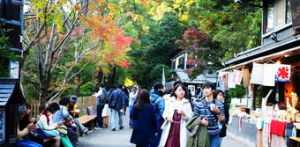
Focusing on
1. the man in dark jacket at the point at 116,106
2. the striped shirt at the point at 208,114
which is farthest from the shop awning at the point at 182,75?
the striped shirt at the point at 208,114

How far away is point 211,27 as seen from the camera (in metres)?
30.2

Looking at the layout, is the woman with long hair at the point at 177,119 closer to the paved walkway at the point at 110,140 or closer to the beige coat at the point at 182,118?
the beige coat at the point at 182,118

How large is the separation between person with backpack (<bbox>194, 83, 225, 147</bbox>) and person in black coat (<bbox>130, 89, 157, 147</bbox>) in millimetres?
A: 1585

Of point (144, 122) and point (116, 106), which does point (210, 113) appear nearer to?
point (144, 122)

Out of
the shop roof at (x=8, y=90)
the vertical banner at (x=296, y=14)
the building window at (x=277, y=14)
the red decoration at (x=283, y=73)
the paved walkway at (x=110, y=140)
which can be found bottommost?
the paved walkway at (x=110, y=140)

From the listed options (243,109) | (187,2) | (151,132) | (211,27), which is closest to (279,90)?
(243,109)

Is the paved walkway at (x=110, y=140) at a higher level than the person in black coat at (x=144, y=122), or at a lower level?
lower

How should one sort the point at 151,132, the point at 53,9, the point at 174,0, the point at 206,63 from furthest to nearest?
1. the point at 206,63
2. the point at 174,0
3. the point at 53,9
4. the point at 151,132

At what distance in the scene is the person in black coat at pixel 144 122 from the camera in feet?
45.6

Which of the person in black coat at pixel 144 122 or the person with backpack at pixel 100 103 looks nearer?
the person in black coat at pixel 144 122

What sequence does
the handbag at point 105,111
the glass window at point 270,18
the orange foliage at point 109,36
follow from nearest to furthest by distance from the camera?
1. the glass window at point 270,18
2. the orange foliage at point 109,36
3. the handbag at point 105,111

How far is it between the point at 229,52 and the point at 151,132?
19055 mm

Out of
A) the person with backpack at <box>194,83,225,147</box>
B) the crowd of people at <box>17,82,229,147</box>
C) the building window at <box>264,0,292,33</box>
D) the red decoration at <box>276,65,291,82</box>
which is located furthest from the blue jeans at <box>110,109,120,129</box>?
the person with backpack at <box>194,83,225,147</box>

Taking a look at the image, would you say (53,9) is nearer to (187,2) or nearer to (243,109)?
(187,2)
